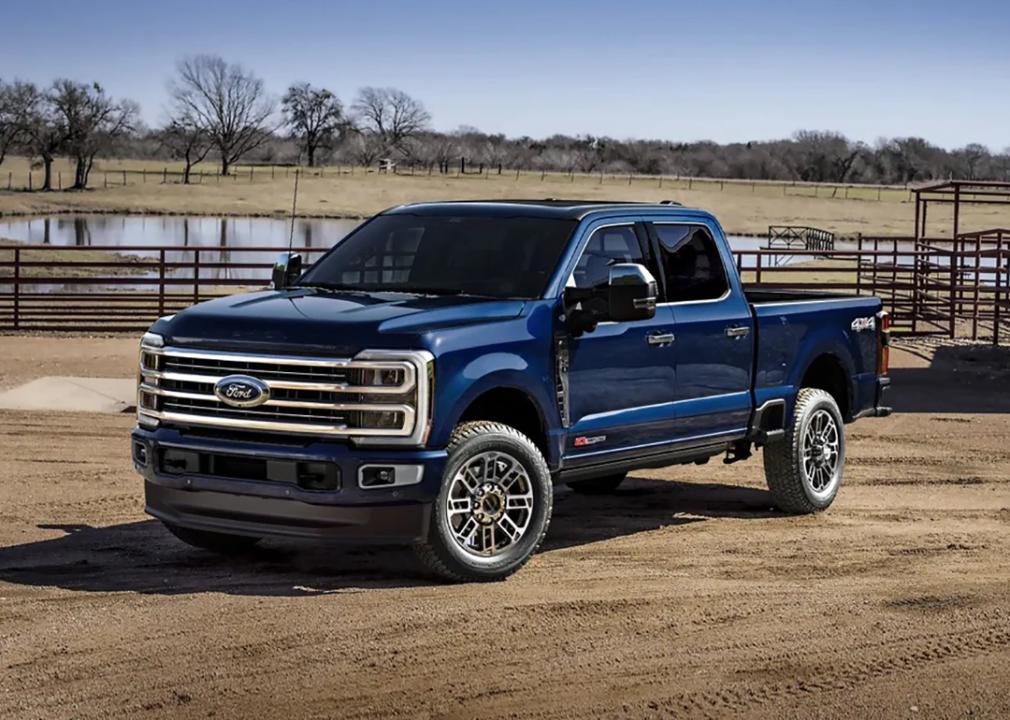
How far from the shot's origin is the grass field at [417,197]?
7994 cm

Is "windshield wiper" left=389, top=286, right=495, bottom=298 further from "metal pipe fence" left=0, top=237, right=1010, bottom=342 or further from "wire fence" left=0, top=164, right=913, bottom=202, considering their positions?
"wire fence" left=0, top=164, right=913, bottom=202

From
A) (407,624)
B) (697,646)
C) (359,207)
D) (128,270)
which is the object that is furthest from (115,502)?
(359,207)

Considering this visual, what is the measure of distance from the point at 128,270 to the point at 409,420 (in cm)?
3987

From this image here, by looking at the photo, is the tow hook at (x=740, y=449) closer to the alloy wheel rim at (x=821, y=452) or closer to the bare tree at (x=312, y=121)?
the alloy wheel rim at (x=821, y=452)

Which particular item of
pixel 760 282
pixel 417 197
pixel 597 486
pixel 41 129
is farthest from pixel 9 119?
pixel 597 486

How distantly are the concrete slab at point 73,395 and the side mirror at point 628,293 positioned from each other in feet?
25.3

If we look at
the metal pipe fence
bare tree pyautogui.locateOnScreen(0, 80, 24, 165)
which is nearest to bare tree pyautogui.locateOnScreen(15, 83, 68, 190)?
bare tree pyautogui.locateOnScreen(0, 80, 24, 165)

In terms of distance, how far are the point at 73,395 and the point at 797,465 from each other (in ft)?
26.1

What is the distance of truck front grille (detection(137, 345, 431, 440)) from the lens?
7633mm

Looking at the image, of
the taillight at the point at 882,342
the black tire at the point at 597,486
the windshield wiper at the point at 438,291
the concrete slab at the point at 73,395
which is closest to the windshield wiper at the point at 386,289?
the windshield wiper at the point at 438,291

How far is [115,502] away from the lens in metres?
10.5

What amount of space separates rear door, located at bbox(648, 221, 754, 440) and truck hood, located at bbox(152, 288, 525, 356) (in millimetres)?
1310

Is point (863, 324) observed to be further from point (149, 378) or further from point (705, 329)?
point (149, 378)

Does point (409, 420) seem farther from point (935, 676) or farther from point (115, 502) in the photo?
point (115, 502)
